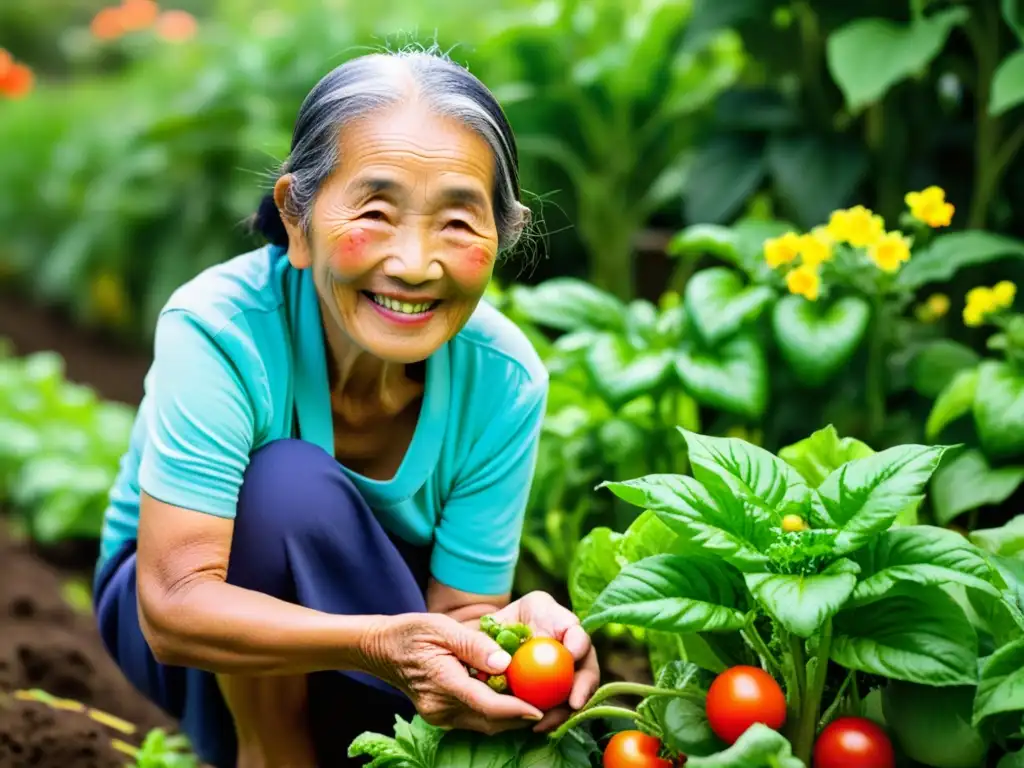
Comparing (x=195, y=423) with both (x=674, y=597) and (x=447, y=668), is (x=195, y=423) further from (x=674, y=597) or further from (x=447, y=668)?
(x=674, y=597)

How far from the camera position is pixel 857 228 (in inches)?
97.7

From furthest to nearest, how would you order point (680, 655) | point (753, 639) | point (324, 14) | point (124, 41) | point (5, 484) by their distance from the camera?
point (124, 41) < point (324, 14) < point (5, 484) < point (680, 655) < point (753, 639)

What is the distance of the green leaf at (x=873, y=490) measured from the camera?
147cm

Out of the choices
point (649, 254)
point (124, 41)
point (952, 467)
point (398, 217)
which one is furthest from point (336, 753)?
point (124, 41)

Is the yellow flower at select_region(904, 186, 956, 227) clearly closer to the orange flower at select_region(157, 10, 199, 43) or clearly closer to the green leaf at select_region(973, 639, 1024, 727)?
the green leaf at select_region(973, 639, 1024, 727)

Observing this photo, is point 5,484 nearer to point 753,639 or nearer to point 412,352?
point 412,352

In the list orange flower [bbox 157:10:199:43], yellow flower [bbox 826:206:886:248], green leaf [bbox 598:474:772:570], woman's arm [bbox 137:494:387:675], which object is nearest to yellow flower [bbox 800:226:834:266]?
yellow flower [bbox 826:206:886:248]

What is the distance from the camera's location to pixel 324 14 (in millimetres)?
5035

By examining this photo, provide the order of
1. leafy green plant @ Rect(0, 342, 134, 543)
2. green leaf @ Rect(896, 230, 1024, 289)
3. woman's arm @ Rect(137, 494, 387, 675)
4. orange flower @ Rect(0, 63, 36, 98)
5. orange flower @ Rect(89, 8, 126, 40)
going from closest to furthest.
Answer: woman's arm @ Rect(137, 494, 387, 675) → green leaf @ Rect(896, 230, 1024, 289) → leafy green plant @ Rect(0, 342, 134, 543) → orange flower @ Rect(0, 63, 36, 98) → orange flower @ Rect(89, 8, 126, 40)

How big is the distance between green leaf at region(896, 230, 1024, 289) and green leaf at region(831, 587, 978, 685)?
116 centimetres

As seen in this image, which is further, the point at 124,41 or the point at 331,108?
the point at 124,41

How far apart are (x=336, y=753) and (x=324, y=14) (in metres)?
3.65

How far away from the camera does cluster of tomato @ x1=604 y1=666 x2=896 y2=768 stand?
1.47 m

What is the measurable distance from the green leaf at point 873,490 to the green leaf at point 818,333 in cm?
91
